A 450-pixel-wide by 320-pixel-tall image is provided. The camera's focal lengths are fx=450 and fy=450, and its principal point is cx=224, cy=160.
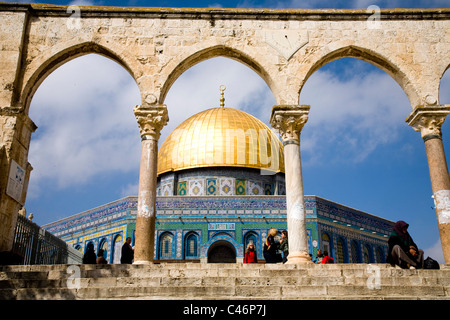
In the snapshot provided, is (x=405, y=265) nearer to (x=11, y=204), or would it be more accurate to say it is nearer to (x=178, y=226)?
(x=11, y=204)

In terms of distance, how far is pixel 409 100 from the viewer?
32.5 feet

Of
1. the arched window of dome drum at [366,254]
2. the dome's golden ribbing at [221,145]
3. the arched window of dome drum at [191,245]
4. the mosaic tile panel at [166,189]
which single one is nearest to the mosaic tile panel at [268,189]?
the dome's golden ribbing at [221,145]

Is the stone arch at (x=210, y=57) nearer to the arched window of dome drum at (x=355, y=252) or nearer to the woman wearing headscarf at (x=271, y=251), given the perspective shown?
the woman wearing headscarf at (x=271, y=251)

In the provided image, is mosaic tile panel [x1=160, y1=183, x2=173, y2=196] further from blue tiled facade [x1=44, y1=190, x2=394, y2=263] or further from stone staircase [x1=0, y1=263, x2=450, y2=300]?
stone staircase [x1=0, y1=263, x2=450, y2=300]

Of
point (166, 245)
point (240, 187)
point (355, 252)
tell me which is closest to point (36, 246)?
point (166, 245)

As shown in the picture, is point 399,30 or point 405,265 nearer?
point 405,265

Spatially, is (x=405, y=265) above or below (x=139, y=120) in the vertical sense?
below

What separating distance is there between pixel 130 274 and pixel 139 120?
11.8 feet

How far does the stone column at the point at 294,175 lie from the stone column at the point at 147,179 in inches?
96.5

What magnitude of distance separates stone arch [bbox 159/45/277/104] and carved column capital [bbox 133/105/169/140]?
1.07 feet

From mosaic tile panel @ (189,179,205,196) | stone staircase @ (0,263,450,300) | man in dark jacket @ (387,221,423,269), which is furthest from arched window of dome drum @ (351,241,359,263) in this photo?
stone staircase @ (0,263,450,300)
